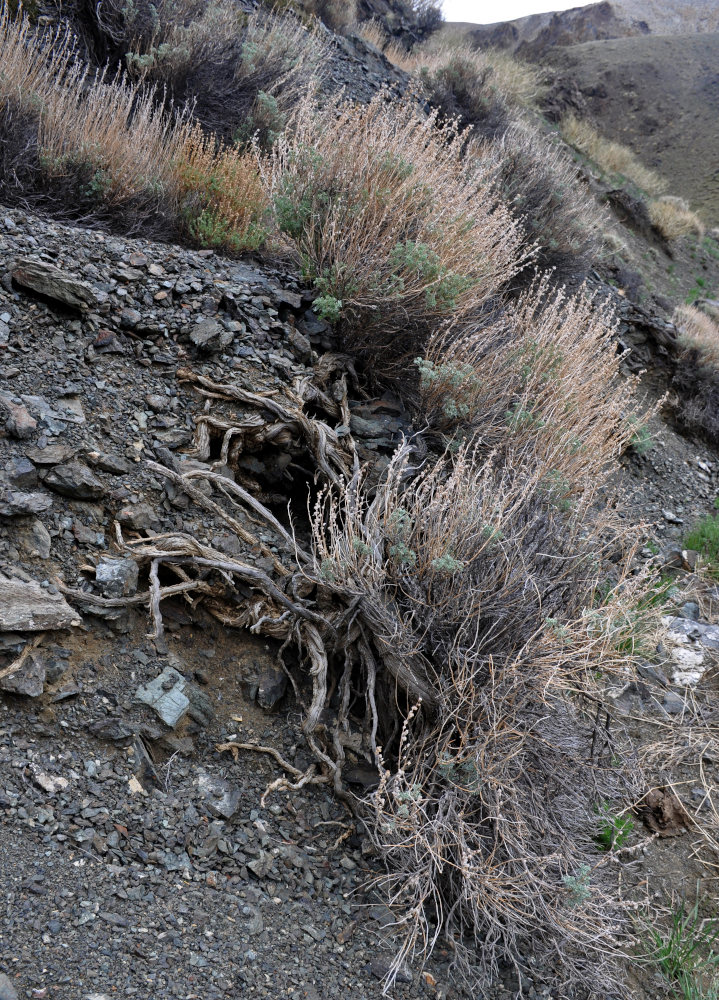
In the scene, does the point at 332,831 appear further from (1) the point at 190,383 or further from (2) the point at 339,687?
(1) the point at 190,383

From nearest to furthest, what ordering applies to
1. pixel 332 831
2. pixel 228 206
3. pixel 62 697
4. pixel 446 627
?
pixel 62 697 < pixel 332 831 < pixel 446 627 < pixel 228 206

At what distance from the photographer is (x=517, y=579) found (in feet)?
9.05

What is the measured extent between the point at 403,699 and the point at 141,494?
1.34 metres

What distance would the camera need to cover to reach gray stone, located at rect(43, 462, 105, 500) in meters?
2.68

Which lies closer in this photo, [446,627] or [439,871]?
[439,871]

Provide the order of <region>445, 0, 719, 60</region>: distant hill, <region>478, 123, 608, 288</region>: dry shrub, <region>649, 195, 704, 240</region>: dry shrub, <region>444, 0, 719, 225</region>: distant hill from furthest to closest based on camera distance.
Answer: <region>445, 0, 719, 60</region>: distant hill, <region>444, 0, 719, 225</region>: distant hill, <region>649, 195, 704, 240</region>: dry shrub, <region>478, 123, 608, 288</region>: dry shrub

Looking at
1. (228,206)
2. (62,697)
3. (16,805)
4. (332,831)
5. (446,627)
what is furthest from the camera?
(228,206)

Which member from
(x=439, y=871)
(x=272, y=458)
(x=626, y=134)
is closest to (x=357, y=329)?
(x=272, y=458)

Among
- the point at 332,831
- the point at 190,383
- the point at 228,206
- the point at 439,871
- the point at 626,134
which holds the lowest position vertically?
the point at 332,831

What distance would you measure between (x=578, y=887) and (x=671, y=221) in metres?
13.1

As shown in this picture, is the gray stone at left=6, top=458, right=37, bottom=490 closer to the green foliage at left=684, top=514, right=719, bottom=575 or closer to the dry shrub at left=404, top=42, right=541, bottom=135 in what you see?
the green foliage at left=684, top=514, right=719, bottom=575

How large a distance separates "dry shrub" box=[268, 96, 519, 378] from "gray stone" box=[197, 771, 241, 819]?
7.88 ft

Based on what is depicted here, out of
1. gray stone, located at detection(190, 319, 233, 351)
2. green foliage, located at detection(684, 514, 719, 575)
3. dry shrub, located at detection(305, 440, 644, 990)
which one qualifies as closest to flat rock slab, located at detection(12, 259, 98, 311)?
gray stone, located at detection(190, 319, 233, 351)

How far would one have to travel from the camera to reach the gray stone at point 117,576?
2.57 metres
